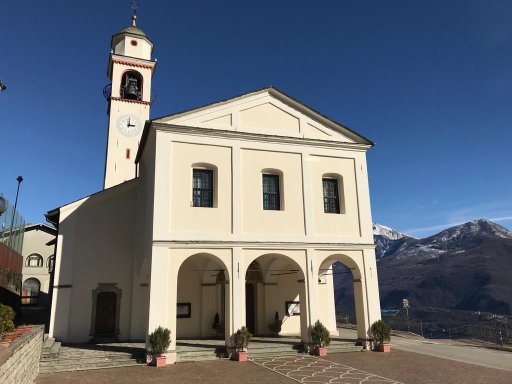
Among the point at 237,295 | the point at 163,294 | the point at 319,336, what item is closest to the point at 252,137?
the point at 237,295

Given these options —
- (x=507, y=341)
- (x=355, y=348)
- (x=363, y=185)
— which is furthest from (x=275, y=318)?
(x=507, y=341)

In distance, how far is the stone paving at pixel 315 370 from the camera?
1080 cm

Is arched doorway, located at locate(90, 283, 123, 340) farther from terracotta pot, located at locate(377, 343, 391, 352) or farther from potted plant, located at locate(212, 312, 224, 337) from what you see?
terracotta pot, located at locate(377, 343, 391, 352)

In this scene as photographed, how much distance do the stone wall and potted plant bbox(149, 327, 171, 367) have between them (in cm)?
348

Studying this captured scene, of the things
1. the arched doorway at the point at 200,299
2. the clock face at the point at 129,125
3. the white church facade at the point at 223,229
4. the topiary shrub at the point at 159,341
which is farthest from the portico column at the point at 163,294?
the clock face at the point at 129,125

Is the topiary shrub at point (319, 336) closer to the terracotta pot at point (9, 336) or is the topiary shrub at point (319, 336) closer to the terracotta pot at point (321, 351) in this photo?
the terracotta pot at point (321, 351)

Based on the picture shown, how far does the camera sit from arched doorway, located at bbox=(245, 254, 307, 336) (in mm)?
19406

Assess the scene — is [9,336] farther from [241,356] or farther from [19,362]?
[241,356]

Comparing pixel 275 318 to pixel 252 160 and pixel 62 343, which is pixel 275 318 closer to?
pixel 252 160

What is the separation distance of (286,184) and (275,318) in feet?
23.8

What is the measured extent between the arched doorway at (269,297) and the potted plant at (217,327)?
1720mm

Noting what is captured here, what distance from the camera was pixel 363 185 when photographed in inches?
705

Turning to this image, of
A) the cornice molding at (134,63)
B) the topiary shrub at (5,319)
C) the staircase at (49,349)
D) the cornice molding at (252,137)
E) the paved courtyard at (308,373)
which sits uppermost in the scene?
the cornice molding at (134,63)

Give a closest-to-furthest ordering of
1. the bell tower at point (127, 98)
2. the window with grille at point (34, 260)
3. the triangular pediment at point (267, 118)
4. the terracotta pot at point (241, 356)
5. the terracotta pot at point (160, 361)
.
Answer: the terracotta pot at point (160, 361) → the terracotta pot at point (241, 356) → the triangular pediment at point (267, 118) → the bell tower at point (127, 98) → the window with grille at point (34, 260)
